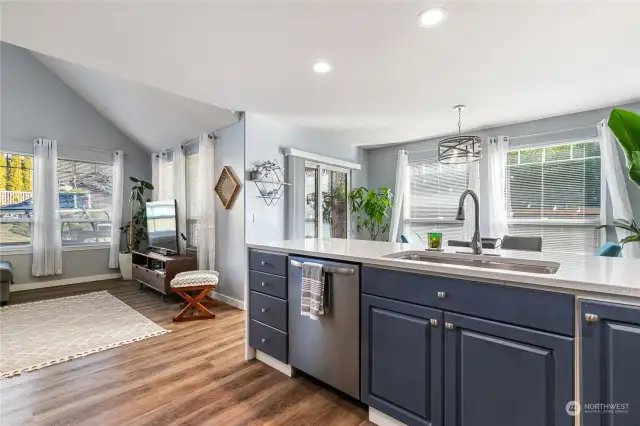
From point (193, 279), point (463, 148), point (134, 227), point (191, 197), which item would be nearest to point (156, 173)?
point (134, 227)

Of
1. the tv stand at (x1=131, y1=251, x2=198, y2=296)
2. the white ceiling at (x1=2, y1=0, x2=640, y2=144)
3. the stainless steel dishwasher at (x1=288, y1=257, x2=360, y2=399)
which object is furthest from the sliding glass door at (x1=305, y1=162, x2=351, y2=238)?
the stainless steel dishwasher at (x1=288, y1=257, x2=360, y2=399)

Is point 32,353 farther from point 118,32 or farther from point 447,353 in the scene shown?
point 447,353

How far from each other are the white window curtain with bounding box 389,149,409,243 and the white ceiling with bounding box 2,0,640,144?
6.10ft

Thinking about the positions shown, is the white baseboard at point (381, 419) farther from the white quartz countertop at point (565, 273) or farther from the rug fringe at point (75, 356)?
the rug fringe at point (75, 356)

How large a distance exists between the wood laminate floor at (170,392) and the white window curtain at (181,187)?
2.48 meters

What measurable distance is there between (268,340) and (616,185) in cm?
420

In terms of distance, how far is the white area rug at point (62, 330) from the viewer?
2.54 m

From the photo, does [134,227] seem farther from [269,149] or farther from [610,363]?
[610,363]

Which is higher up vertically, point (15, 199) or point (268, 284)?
point (15, 199)

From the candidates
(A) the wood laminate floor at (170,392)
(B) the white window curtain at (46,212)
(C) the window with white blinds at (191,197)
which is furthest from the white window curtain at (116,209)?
(A) the wood laminate floor at (170,392)

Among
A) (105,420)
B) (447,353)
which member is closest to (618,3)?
(447,353)

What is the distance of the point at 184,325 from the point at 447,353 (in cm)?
286

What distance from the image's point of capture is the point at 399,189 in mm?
5461

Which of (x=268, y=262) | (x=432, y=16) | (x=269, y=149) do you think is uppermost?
(x=432, y=16)
